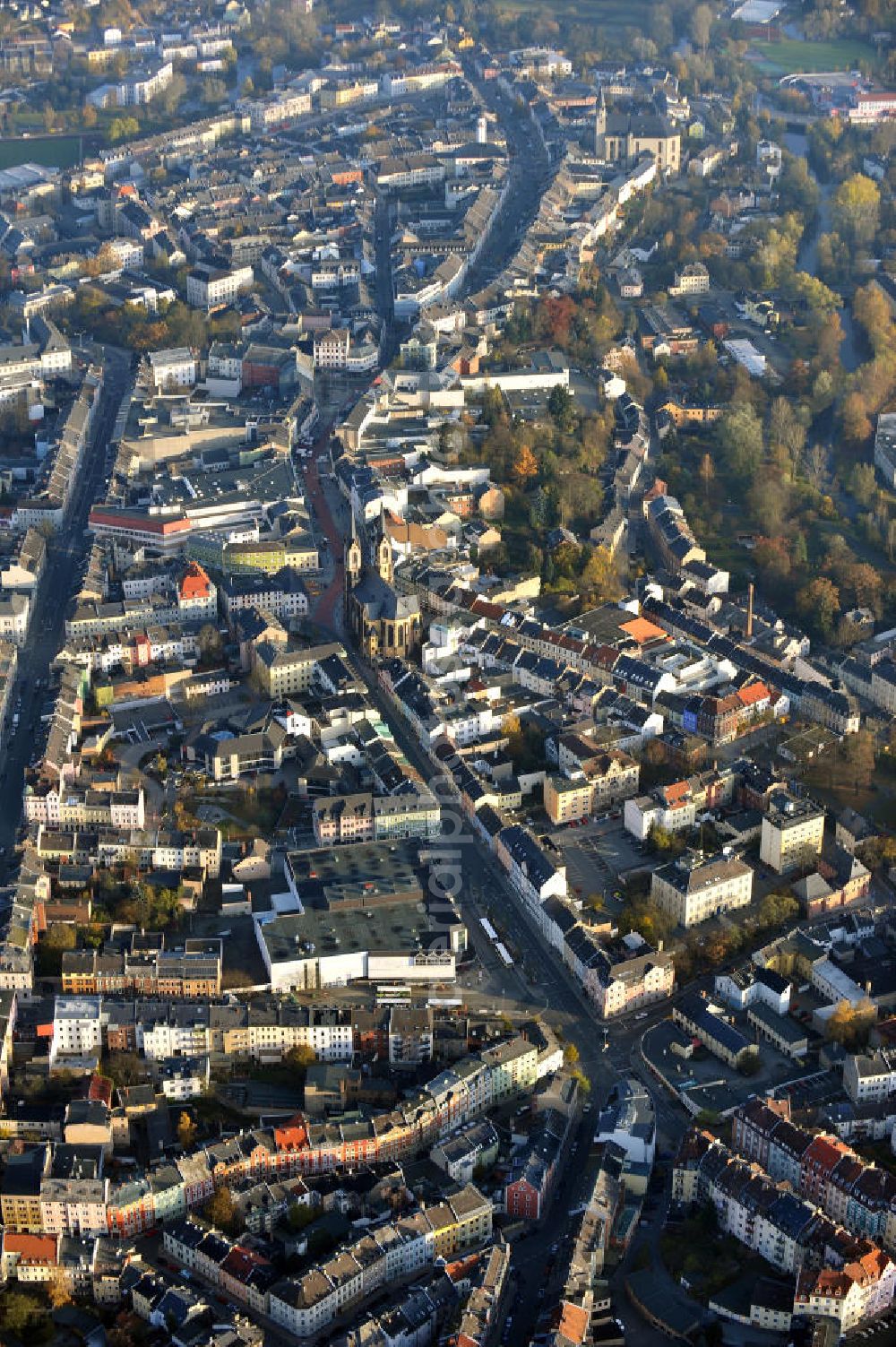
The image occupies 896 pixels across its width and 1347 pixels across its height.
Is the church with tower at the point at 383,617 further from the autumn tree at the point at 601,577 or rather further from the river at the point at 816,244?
the river at the point at 816,244

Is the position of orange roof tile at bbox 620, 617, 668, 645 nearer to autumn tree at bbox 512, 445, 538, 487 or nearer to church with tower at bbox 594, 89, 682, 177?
autumn tree at bbox 512, 445, 538, 487

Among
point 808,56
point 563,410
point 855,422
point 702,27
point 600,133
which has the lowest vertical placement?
point 855,422

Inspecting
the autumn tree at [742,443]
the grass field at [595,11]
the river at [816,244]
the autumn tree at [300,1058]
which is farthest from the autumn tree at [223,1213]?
the grass field at [595,11]

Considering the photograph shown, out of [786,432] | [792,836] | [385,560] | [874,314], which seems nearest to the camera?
[792,836]

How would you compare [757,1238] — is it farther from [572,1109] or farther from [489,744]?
[489,744]

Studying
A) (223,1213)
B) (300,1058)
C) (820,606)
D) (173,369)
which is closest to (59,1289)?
(223,1213)

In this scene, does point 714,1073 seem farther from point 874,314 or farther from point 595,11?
point 595,11

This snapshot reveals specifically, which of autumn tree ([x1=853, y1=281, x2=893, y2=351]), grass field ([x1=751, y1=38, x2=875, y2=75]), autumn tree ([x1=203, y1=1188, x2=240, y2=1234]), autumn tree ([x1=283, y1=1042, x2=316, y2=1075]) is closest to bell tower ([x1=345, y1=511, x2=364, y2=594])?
autumn tree ([x1=283, y1=1042, x2=316, y2=1075])
